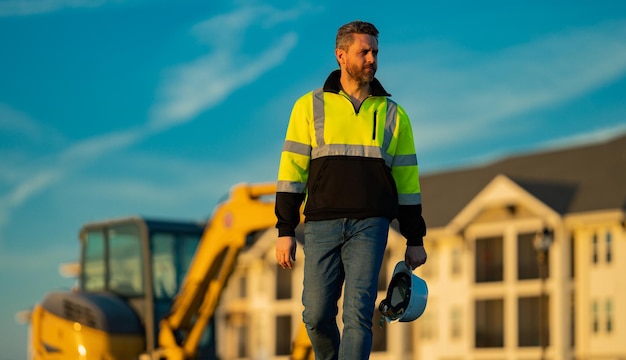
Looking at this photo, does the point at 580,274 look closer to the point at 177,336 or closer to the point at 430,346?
the point at 430,346

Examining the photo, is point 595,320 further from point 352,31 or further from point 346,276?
point 352,31

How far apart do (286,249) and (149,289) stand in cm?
2009

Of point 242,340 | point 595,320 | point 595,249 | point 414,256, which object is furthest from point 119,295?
point 242,340

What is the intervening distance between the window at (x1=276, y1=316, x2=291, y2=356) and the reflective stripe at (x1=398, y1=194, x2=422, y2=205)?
71.0m

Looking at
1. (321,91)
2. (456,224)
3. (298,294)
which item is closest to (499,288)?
(456,224)

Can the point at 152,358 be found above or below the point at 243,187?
below

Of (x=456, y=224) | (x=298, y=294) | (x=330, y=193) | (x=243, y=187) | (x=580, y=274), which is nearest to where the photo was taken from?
(x=330, y=193)

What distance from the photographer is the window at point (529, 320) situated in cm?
6569

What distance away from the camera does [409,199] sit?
325 inches

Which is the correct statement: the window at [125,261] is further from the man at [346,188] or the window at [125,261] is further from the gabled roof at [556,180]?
the gabled roof at [556,180]

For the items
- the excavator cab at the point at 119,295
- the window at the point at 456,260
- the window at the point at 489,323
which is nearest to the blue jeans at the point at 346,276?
the excavator cab at the point at 119,295

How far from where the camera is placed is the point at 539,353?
65.4 metres

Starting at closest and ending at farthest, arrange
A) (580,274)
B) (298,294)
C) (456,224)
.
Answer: (580,274)
(456,224)
(298,294)

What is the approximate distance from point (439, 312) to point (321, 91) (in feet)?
211
